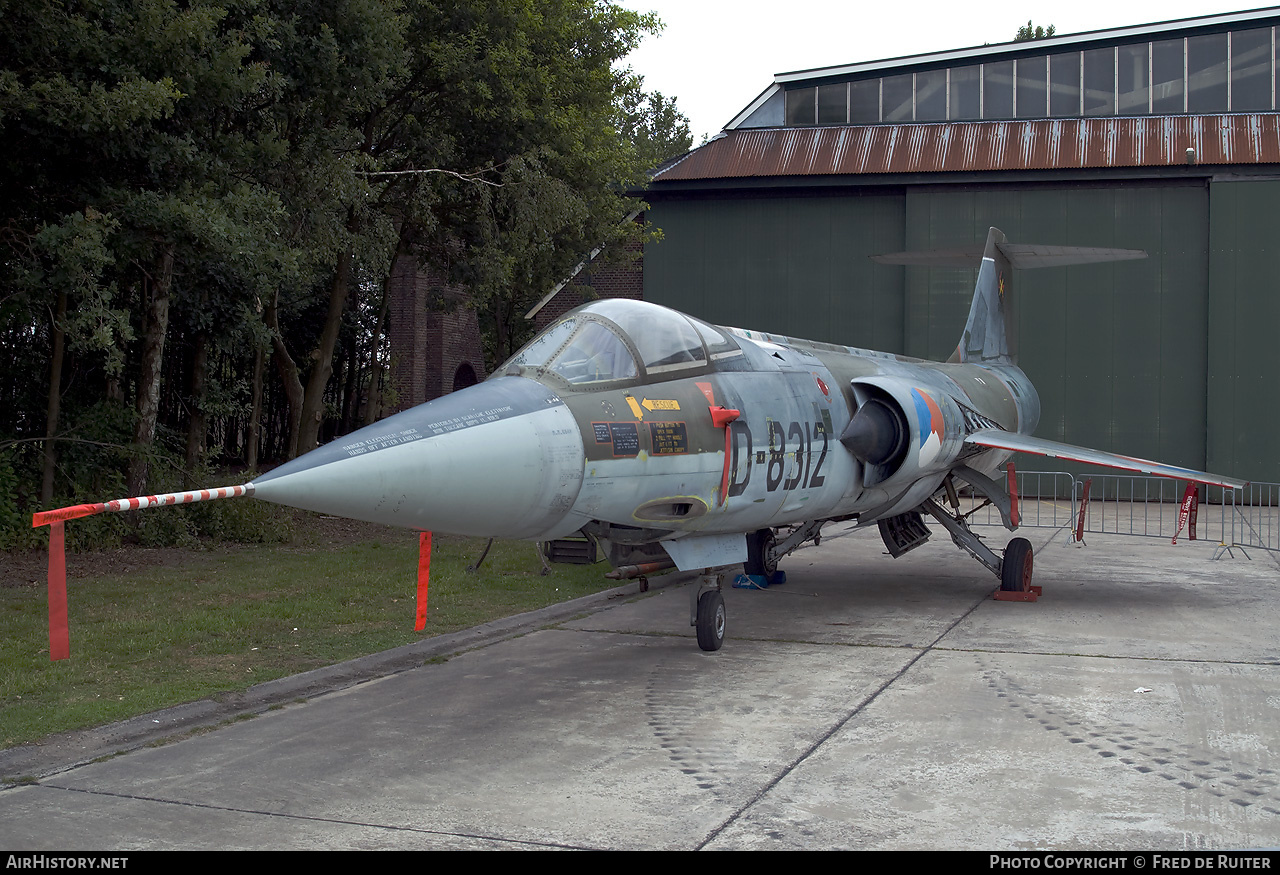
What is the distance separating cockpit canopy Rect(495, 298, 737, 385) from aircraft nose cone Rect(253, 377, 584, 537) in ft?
1.03

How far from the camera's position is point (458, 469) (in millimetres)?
5656

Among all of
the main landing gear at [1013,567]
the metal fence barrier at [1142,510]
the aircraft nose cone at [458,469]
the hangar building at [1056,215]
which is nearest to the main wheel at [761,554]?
the main landing gear at [1013,567]

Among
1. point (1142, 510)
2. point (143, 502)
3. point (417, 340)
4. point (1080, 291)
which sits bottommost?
point (1142, 510)

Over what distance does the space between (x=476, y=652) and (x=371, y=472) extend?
3.75m

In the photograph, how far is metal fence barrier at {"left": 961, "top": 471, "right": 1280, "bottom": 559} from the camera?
60.8ft

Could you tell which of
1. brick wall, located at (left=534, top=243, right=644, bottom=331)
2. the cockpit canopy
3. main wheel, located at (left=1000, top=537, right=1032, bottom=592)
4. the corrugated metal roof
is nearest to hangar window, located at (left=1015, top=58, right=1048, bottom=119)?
the corrugated metal roof

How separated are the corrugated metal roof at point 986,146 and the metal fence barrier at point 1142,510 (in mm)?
7300

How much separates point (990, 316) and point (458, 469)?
11.2 m

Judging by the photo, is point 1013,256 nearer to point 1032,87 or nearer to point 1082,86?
point 1032,87

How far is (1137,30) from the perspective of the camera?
82.7ft

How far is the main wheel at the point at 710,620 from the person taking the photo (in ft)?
27.2

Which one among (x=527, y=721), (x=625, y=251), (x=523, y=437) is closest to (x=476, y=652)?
(x=527, y=721)

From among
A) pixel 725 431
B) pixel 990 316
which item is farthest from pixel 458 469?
pixel 990 316

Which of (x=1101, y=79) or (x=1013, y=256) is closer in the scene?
(x=1013, y=256)
